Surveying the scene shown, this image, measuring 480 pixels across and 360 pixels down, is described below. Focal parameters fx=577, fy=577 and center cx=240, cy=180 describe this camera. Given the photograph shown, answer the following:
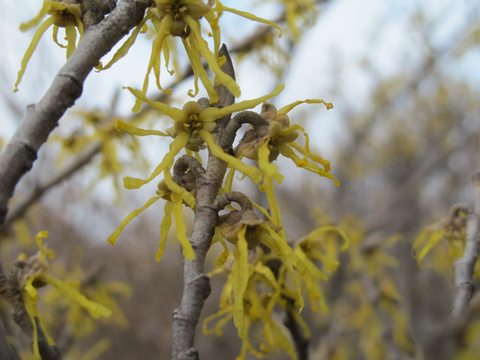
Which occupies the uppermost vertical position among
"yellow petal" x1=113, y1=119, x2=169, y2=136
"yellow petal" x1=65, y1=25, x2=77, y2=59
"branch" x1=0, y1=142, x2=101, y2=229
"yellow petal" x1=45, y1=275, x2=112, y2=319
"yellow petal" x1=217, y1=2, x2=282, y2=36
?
"branch" x1=0, y1=142, x2=101, y2=229

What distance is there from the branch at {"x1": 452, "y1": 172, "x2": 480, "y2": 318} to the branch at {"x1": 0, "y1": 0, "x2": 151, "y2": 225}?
0.88 metres

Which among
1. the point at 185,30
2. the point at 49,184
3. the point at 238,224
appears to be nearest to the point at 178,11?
the point at 185,30

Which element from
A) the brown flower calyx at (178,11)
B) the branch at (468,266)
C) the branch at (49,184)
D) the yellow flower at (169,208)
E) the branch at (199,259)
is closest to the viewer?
the branch at (199,259)

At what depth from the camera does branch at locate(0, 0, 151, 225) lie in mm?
1026

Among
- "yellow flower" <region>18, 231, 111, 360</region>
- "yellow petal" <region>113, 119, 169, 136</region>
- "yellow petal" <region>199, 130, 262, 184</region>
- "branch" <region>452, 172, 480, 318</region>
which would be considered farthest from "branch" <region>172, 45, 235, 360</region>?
"branch" <region>452, 172, 480, 318</region>

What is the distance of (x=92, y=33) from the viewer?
1.05 metres

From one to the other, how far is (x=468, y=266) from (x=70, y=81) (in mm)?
965

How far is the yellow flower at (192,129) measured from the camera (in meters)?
1.04

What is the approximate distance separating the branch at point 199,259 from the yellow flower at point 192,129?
0.06ft

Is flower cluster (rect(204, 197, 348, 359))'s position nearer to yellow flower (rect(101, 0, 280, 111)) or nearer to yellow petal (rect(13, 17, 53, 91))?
yellow flower (rect(101, 0, 280, 111))

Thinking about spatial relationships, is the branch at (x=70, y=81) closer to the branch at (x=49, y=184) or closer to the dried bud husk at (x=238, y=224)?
the dried bud husk at (x=238, y=224)

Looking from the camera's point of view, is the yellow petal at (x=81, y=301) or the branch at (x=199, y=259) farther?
the yellow petal at (x=81, y=301)

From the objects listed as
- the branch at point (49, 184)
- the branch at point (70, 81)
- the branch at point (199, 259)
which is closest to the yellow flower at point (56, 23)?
the branch at point (70, 81)

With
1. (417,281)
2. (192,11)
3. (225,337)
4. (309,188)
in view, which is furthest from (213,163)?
(309,188)
